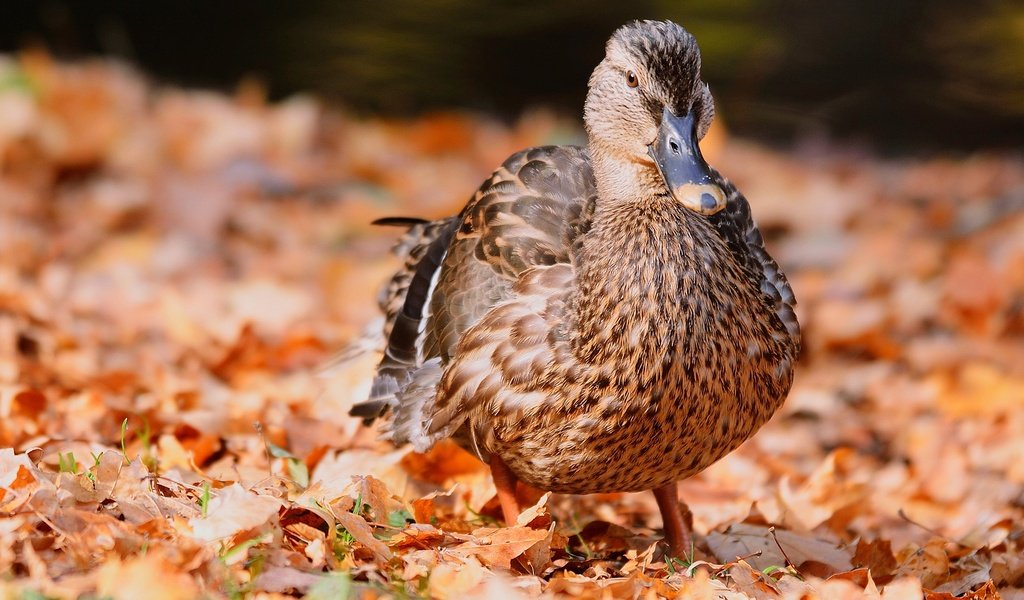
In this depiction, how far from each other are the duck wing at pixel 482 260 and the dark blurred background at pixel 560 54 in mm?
6417

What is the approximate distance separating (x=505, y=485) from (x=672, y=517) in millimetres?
522

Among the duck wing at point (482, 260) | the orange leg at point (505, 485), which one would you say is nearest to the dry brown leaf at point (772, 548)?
the orange leg at point (505, 485)

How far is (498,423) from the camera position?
3.54 metres

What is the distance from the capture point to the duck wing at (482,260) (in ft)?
12.2

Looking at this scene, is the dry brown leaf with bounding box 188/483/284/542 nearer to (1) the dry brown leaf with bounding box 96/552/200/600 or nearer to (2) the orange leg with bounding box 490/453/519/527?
(1) the dry brown leaf with bounding box 96/552/200/600

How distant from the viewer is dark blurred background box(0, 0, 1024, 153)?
34.9ft

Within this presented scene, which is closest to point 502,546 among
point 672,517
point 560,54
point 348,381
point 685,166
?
point 672,517

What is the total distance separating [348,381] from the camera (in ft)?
15.4

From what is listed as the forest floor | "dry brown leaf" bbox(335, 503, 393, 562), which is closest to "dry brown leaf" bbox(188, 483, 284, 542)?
the forest floor

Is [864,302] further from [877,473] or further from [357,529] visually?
[357,529]

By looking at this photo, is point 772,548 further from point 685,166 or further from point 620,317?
point 685,166

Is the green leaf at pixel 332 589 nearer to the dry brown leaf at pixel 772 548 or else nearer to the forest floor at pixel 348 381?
the forest floor at pixel 348 381

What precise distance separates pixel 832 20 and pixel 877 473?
25.5 ft

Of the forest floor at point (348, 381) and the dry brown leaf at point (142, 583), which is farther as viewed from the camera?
the forest floor at point (348, 381)
